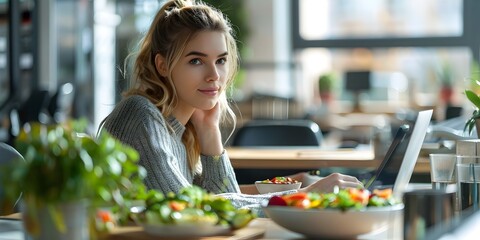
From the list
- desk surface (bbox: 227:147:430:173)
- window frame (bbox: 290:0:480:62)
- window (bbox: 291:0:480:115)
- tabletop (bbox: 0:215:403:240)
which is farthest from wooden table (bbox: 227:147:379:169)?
window frame (bbox: 290:0:480:62)

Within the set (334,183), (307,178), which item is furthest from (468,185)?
(307,178)

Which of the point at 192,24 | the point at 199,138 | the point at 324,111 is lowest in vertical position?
the point at 324,111

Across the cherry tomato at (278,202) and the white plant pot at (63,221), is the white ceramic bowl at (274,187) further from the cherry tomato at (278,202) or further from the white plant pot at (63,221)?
the white plant pot at (63,221)

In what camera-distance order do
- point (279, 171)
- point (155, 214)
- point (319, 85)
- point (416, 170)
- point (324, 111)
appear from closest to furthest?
point (155, 214), point (416, 170), point (279, 171), point (324, 111), point (319, 85)

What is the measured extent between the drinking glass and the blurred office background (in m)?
7.02

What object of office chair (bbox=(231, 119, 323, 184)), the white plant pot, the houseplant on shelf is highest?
the white plant pot

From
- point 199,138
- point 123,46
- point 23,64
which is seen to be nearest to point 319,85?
point 123,46

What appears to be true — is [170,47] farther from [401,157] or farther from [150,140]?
[401,157]

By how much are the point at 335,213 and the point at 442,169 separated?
655 mm

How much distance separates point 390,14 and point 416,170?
6817mm

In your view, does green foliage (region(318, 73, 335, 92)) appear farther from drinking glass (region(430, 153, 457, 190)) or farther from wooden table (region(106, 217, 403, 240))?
wooden table (region(106, 217, 403, 240))

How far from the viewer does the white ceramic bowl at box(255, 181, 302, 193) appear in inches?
93.9

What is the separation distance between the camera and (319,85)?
9.95 m

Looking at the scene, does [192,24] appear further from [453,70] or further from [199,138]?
[453,70]
